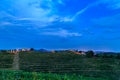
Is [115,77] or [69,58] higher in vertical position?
[69,58]

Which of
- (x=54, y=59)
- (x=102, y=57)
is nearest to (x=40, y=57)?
(x=54, y=59)

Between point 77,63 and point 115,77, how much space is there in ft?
5.39

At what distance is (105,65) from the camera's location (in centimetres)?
1162

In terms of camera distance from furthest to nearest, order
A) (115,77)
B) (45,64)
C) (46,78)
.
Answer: (45,64) < (115,77) < (46,78)

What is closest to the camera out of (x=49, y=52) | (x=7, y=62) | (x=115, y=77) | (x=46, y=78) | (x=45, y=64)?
(x=46, y=78)

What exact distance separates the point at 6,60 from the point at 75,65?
2.92m

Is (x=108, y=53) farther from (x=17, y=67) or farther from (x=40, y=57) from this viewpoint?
(x=17, y=67)

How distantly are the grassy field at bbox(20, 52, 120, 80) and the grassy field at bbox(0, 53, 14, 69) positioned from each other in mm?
525

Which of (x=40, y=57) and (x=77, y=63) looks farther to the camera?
(x=40, y=57)

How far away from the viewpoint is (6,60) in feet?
41.9

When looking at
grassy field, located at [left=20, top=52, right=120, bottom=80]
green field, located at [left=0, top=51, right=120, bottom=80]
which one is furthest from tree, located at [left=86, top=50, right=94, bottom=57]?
grassy field, located at [left=20, top=52, right=120, bottom=80]

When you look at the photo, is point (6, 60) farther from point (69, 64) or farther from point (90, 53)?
point (90, 53)

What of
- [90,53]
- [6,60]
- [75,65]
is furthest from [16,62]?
[90,53]

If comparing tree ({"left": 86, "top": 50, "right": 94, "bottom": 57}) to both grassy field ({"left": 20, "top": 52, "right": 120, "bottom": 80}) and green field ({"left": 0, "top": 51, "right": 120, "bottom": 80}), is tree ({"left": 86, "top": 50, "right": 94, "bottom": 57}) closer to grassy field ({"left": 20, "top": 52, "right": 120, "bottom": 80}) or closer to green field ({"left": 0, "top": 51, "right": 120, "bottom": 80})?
green field ({"left": 0, "top": 51, "right": 120, "bottom": 80})
